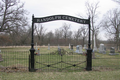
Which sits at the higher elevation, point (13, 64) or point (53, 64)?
point (53, 64)

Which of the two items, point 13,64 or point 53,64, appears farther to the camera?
point 13,64

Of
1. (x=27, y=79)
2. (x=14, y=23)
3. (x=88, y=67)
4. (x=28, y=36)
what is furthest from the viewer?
(x=28, y=36)

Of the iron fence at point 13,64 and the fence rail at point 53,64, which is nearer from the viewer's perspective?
the iron fence at point 13,64

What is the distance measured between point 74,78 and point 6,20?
26224mm

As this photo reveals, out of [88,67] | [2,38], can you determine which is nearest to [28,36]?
[2,38]

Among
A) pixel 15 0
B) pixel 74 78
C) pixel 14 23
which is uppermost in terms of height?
pixel 15 0

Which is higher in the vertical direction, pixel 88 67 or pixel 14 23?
pixel 14 23

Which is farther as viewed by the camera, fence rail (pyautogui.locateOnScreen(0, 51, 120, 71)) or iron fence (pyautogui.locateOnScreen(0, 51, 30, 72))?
fence rail (pyautogui.locateOnScreen(0, 51, 120, 71))

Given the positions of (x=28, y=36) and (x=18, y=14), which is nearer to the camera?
(x=18, y=14)

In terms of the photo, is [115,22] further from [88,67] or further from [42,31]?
[42,31]

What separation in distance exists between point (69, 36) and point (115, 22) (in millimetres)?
32215

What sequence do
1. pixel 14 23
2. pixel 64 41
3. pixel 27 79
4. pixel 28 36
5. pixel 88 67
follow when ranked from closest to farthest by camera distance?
pixel 27 79 < pixel 88 67 < pixel 14 23 < pixel 28 36 < pixel 64 41

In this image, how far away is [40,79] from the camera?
4754 millimetres

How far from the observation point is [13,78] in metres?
4.80
